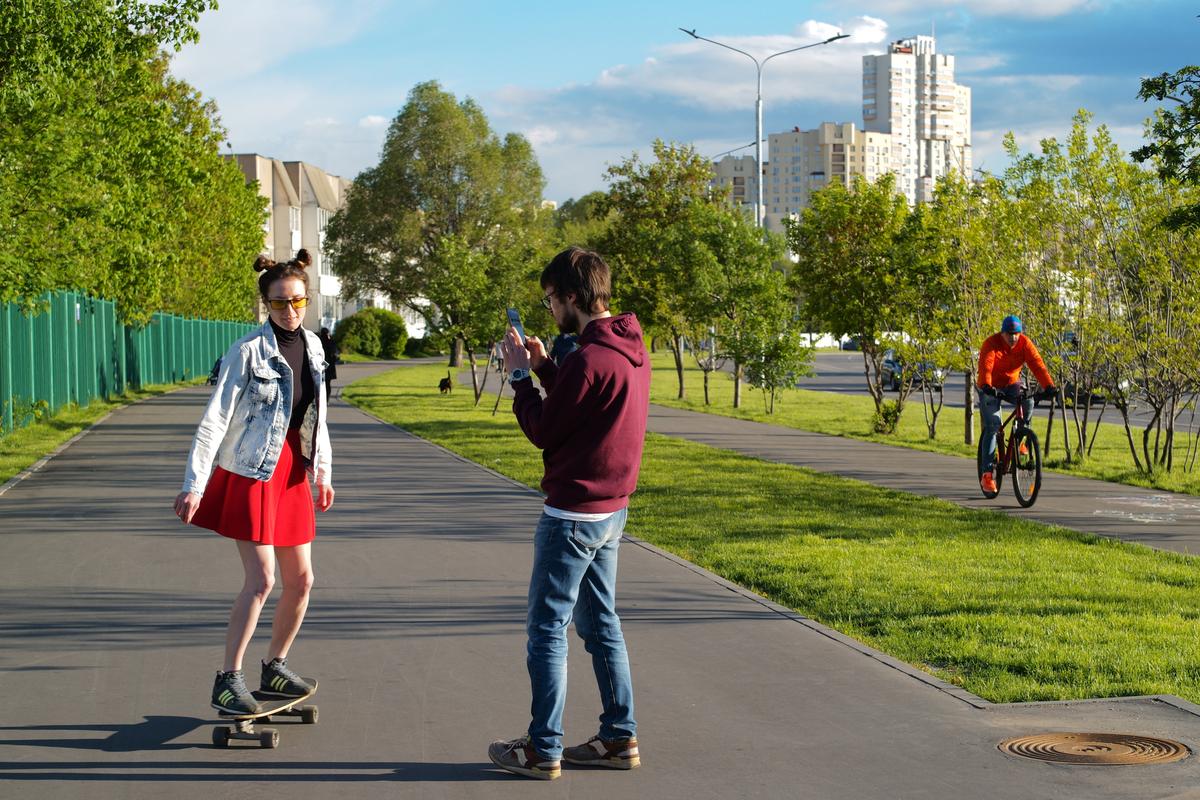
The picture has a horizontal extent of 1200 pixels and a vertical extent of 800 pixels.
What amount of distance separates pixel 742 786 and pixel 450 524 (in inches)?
Answer: 285

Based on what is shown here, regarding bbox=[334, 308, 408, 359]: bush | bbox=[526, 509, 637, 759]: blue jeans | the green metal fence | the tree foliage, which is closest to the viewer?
bbox=[526, 509, 637, 759]: blue jeans

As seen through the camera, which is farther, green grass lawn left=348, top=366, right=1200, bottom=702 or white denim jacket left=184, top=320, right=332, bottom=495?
green grass lawn left=348, top=366, right=1200, bottom=702

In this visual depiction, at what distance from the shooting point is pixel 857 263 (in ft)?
77.4

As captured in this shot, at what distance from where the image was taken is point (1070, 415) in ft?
104

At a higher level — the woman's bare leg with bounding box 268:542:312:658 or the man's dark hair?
the man's dark hair

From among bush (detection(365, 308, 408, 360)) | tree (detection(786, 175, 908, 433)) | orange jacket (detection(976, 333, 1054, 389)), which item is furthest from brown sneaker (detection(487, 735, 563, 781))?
bush (detection(365, 308, 408, 360))

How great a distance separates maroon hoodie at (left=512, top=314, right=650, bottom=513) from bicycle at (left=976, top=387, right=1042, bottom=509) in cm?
872

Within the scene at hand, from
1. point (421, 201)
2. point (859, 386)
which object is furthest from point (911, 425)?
point (421, 201)

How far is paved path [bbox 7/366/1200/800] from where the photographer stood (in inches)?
192

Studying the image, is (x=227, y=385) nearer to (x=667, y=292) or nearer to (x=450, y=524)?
(x=450, y=524)

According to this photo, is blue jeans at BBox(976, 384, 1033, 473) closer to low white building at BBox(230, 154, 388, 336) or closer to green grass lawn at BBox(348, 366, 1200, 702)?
green grass lawn at BBox(348, 366, 1200, 702)

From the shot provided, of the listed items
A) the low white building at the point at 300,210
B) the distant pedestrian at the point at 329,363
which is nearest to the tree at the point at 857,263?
the distant pedestrian at the point at 329,363

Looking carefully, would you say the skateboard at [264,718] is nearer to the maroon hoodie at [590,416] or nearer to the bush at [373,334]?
the maroon hoodie at [590,416]

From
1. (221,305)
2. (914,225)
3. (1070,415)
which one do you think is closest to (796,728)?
(914,225)
